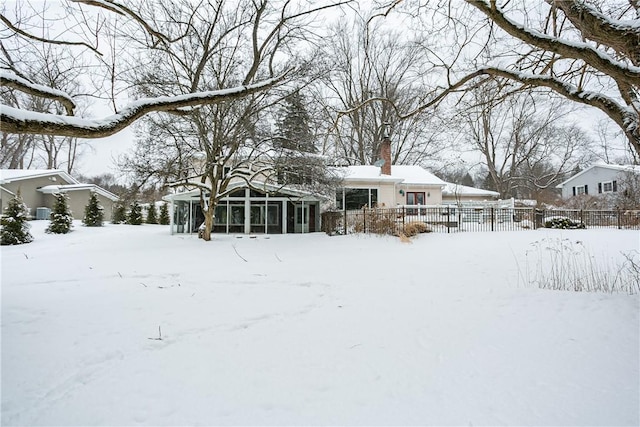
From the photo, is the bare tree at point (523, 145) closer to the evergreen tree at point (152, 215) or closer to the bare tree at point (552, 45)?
the bare tree at point (552, 45)

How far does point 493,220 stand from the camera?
14109mm

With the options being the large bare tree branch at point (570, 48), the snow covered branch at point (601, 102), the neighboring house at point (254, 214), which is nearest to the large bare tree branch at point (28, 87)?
the large bare tree branch at point (570, 48)

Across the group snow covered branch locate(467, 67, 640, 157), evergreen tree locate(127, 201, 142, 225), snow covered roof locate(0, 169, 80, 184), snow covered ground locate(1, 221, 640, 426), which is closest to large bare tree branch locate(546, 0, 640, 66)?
snow covered branch locate(467, 67, 640, 157)

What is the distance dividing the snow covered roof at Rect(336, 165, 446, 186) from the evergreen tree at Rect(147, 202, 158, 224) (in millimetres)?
18167

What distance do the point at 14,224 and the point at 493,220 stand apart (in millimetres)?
21810

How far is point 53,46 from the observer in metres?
5.73

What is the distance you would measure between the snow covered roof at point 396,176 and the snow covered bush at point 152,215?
18.2 meters

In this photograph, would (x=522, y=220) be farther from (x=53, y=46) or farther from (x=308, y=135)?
(x=53, y=46)

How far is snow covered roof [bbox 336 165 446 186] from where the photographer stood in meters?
20.2

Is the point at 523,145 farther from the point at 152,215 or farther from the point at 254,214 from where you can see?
the point at 152,215

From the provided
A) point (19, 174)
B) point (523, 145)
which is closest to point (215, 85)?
point (19, 174)

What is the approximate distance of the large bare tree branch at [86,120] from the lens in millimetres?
2766

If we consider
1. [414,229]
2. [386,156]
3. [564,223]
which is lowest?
[414,229]

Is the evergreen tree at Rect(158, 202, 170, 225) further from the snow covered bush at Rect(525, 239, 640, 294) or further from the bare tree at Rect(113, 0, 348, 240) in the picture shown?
the snow covered bush at Rect(525, 239, 640, 294)
